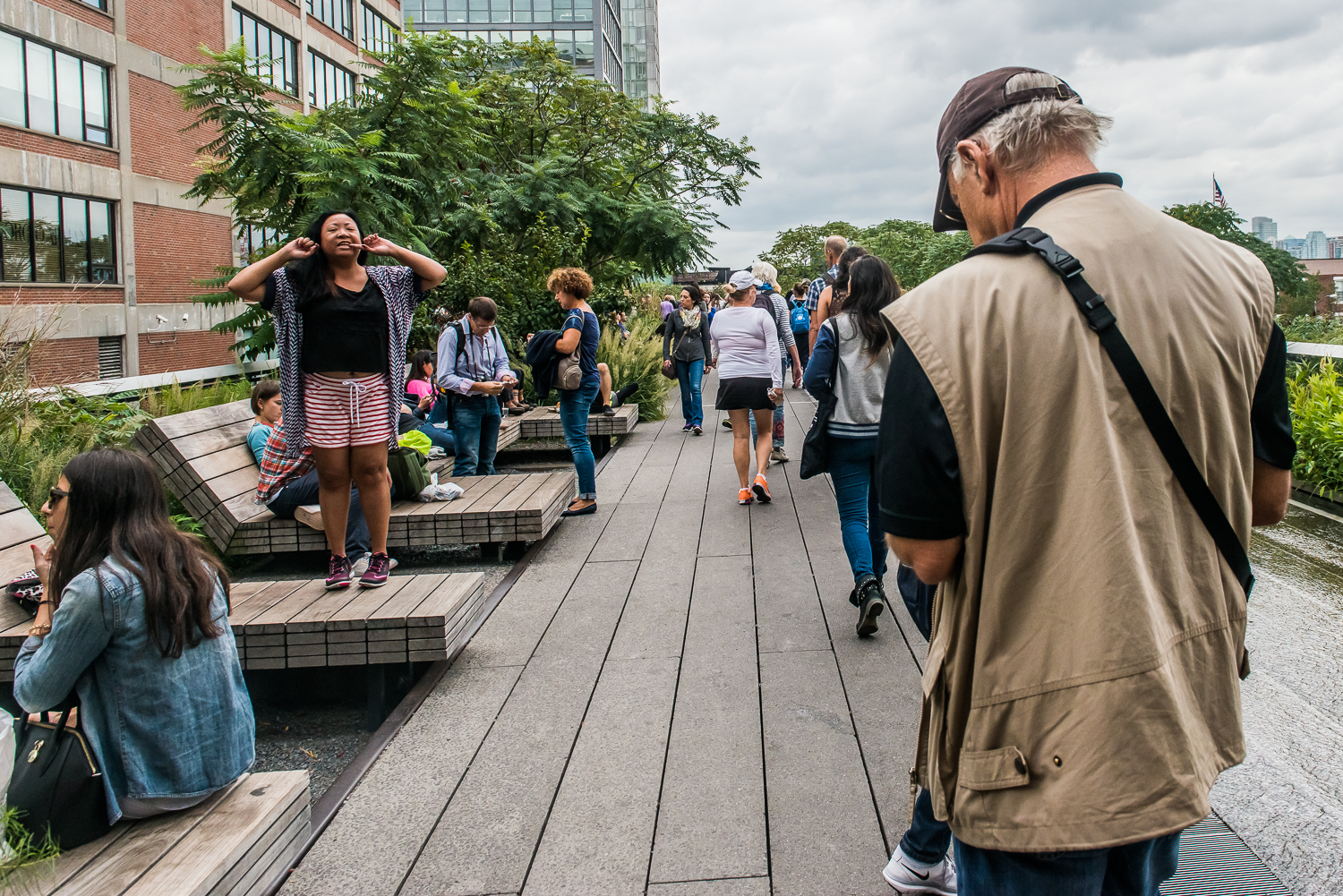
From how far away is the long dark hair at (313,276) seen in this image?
4566 millimetres

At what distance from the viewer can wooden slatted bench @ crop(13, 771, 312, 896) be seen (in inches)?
96.2

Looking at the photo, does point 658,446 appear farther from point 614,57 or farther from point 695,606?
point 614,57

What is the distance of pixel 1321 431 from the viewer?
8.48 m

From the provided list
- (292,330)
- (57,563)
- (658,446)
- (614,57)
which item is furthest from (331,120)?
(614,57)

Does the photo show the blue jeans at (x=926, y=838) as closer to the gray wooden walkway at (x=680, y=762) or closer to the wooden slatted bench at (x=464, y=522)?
the gray wooden walkway at (x=680, y=762)

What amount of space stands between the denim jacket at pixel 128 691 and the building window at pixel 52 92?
2641 cm

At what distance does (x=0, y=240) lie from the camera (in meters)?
23.7

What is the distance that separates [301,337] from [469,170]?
14.7 m

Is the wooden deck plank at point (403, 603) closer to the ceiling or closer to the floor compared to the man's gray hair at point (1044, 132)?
closer to the floor

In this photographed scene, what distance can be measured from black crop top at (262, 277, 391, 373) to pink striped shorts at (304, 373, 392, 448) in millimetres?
61

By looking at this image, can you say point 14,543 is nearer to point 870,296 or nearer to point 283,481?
point 283,481

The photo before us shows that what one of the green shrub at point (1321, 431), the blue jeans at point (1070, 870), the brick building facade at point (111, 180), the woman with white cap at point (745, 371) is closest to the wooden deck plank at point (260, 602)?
the blue jeans at point (1070, 870)

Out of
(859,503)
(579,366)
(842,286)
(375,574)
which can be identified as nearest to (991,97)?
(859,503)

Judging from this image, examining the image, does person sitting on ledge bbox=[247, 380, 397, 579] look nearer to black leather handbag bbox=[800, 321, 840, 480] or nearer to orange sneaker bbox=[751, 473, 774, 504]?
black leather handbag bbox=[800, 321, 840, 480]
